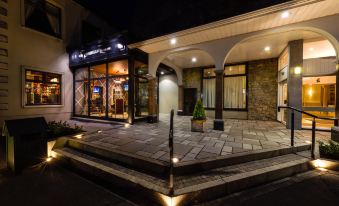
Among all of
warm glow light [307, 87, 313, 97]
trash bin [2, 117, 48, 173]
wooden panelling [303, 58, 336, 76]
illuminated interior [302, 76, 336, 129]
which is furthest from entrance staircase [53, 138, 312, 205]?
warm glow light [307, 87, 313, 97]

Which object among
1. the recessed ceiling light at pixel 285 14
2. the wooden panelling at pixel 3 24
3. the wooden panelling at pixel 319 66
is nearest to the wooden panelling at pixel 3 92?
the wooden panelling at pixel 3 24

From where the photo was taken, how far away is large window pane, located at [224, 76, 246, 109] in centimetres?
976

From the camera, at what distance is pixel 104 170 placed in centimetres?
319

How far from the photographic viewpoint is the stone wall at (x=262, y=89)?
8.84 meters

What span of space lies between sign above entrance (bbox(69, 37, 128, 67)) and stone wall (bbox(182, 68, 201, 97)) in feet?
18.3

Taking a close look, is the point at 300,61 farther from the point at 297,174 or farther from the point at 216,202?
the point at 216,202

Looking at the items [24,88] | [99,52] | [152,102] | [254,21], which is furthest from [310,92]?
[24,88]

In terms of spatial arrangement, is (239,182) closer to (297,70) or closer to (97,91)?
(297,70)

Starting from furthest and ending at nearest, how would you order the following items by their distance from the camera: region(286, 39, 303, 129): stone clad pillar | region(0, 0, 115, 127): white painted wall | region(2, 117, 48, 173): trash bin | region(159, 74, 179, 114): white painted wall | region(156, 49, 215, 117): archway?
region(159, 74, 179, 114): white painted wall → region(156, 49, 215, 117): archway → region(0, 0, 115, 127): white painted wall → region(286, 39, 303, 129): stone clad pillar → region(2, 117, 48, 173): trash bin

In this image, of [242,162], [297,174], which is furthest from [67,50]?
[297,174]

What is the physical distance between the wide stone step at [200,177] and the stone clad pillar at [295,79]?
3.53 metres

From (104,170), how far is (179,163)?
1599mm

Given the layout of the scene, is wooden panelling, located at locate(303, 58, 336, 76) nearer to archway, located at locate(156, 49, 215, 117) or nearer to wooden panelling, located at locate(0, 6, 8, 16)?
archway, located at locate(156, 49, 215, 117)

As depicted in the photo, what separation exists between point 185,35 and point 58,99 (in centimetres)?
830
